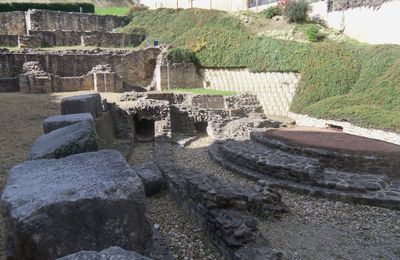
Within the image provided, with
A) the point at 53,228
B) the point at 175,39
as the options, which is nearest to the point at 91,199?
the point at 53,228

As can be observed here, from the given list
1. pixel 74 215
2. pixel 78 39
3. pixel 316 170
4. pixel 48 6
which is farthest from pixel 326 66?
pixel 48 6

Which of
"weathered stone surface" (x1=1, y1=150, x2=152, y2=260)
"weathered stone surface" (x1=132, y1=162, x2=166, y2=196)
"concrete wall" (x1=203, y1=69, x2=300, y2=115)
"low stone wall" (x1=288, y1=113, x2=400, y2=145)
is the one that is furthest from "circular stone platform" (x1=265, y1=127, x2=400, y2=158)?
"weathered stone surface" (x1=1, y1=150, x2=152, y2=260)

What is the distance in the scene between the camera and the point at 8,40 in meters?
25.6

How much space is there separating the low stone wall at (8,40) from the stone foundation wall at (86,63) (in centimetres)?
488

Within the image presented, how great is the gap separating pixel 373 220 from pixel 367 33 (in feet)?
59.5

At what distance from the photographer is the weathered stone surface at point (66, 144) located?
5.20 metres

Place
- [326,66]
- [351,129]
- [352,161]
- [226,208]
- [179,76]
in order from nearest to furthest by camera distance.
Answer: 1. [226,208]
2. [352,161]
3. [351,129]
4. [326,66]
5. [179,76]

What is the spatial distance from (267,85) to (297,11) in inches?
306

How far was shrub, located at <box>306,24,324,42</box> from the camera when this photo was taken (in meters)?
23.6

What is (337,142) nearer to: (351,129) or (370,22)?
(351,129)

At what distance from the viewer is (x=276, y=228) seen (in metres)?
7.09

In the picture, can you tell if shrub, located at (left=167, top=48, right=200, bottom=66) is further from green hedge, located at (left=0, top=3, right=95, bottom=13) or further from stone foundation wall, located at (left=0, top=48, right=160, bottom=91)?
green hedge, located at (left=0, top=3, right=95, bottom=13)

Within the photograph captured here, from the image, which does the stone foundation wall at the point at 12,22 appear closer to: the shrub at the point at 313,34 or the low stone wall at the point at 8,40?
the low stone wall at the point at 8,40

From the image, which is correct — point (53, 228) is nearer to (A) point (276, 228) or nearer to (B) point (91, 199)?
(B) point (91, 199)
